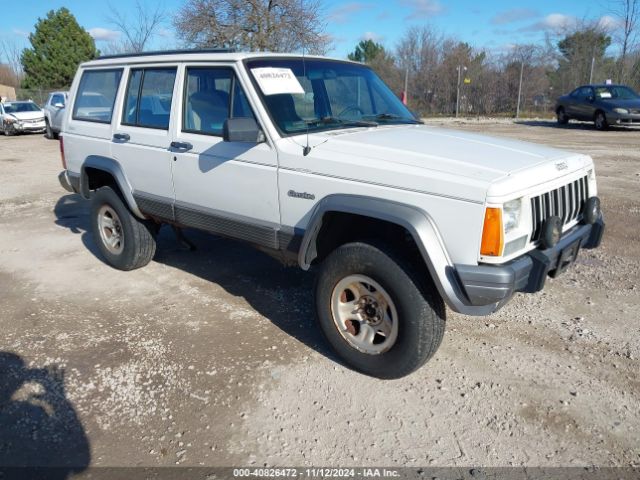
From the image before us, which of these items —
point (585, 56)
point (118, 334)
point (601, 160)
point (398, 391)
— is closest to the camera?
point (398, 391)

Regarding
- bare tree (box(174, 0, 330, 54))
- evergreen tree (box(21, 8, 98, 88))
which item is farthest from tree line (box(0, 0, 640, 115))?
evergreen tree (box(21, 8, 98, 88))

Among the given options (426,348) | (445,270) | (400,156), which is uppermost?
(400,156)

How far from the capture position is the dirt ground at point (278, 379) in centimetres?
292

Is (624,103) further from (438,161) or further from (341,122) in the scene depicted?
(438,161)

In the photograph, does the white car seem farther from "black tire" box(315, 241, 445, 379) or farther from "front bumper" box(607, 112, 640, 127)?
"black tire" box(315, 241, 445, 379)

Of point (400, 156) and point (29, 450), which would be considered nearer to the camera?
point (29, 450)

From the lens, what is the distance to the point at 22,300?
4996 mm

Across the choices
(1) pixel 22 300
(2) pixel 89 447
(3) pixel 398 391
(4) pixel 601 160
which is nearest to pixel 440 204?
(3) pixel 398 391

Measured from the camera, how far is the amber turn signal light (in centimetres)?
284

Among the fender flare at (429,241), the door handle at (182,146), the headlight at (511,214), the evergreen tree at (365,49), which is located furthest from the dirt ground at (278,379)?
the evergreen tree at (365,49)

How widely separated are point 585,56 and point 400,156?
1123 inches

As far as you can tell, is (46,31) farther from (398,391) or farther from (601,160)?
(398,391)

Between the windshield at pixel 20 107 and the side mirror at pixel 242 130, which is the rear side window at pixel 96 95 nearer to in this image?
the side mirror at pixel 242 130

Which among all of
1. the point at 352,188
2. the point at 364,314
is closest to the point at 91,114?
the point at 352,188
